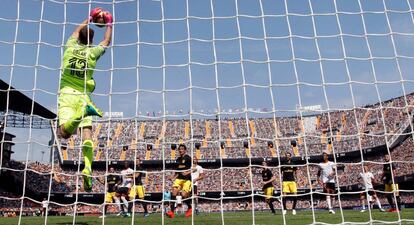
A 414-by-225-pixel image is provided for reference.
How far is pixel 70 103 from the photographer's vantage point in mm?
5898

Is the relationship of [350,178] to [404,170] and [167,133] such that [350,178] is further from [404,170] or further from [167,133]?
[167,133]

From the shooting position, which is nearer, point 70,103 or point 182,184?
point 70,103

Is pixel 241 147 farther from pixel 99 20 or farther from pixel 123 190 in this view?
pixel 99 20

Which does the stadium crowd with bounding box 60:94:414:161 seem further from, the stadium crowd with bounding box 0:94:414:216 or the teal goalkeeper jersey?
the teal goalkeeper jersey

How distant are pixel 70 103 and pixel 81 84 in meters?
0.34

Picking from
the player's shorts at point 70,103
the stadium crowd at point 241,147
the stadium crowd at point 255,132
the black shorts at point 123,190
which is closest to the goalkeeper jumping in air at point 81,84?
the player's shorts at point 70,103

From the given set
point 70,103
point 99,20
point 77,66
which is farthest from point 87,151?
point 99,20

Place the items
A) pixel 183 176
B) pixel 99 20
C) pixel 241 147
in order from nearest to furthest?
1. pixel 99 20
2. pixel 183 176
3. pixel 241 147

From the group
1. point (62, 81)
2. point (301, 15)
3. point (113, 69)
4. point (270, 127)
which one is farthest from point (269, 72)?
point (270, 127)

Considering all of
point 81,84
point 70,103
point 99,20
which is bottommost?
point 70,103

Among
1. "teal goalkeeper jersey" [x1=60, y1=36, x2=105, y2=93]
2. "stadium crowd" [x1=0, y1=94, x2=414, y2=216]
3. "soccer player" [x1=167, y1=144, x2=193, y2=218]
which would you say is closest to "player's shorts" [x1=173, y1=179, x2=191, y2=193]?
"soccer player" [x1=167, y1=144, x2=193, y2=218]

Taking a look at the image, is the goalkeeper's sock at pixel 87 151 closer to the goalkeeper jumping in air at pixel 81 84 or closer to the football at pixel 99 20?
the goalkeeper jumping in air at pixel 81 84

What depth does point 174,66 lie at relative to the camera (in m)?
6.26

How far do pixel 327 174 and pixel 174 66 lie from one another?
801cm
